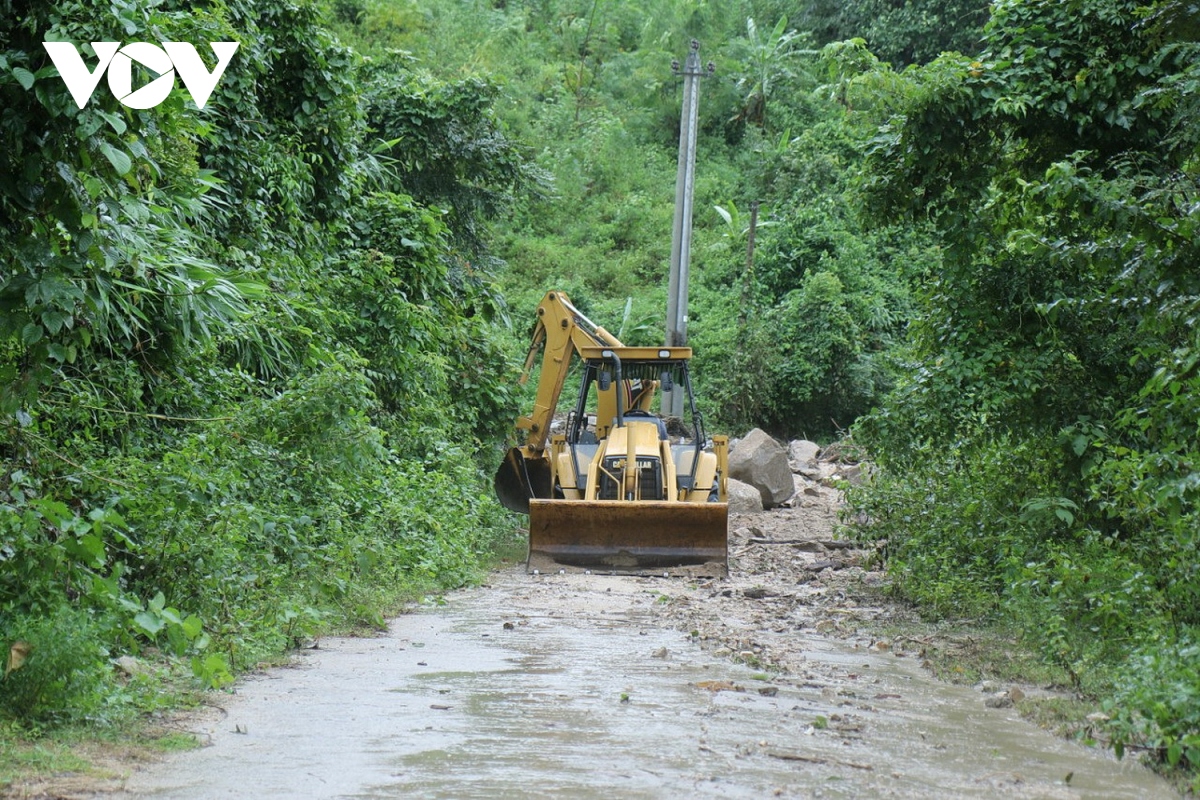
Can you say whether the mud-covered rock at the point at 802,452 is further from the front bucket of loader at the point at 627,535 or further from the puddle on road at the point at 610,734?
the puddle on road at the point at 610,734

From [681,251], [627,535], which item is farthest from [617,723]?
[681,251]

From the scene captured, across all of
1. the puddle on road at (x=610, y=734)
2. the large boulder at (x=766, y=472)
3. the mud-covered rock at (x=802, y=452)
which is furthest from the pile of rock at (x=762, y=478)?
the puddle on road at (x=610, y=734)

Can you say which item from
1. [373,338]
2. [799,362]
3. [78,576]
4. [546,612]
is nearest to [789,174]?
[799,362]

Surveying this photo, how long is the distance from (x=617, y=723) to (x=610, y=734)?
24 cm

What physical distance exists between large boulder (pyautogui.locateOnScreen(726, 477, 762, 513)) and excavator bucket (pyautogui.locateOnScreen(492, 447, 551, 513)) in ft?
14.9

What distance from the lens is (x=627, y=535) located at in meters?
13.6

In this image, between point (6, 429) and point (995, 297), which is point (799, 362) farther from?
point (6, 429)

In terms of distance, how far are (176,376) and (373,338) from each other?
476 cm

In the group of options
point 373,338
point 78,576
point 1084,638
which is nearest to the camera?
point 78,576

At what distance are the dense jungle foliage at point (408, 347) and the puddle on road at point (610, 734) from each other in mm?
539

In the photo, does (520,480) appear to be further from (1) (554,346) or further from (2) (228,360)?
(2) (228,360)

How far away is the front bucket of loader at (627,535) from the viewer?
13.5m

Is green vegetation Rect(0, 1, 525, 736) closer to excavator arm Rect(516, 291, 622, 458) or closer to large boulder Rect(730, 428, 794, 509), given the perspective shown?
excavator arm Rect(516, 291, 622, 458)

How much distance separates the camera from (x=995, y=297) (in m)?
10.9
